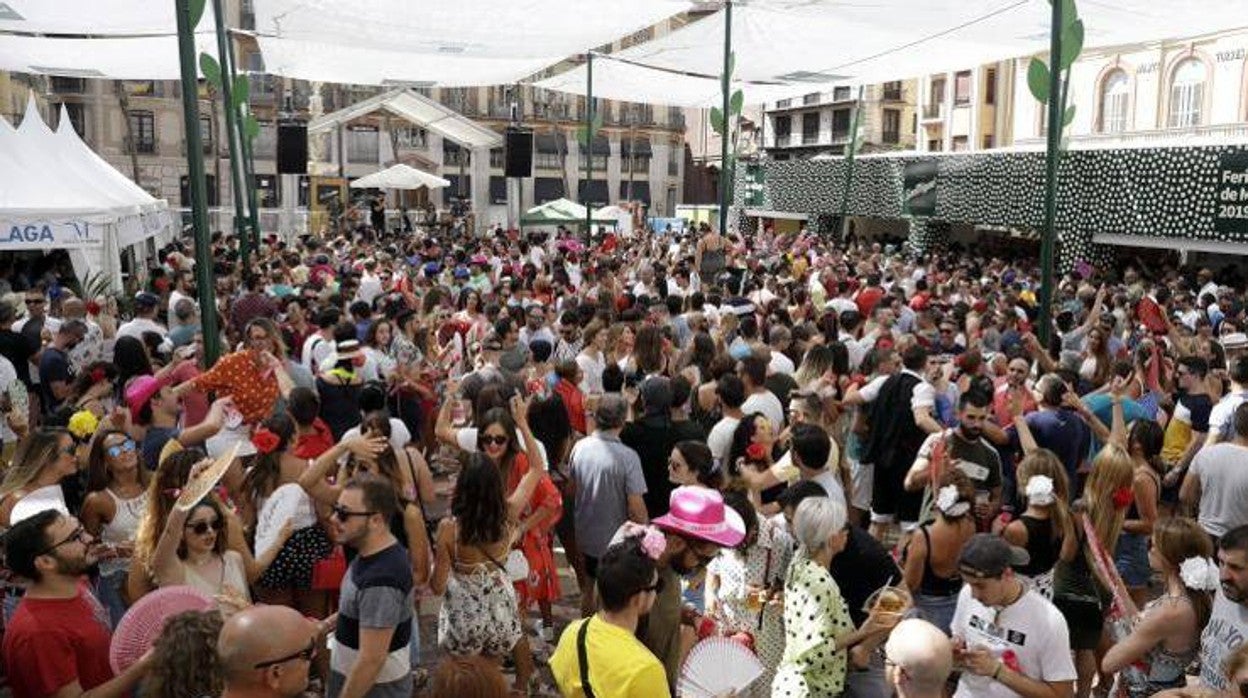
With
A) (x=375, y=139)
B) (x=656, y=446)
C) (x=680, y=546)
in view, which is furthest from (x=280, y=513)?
(x=375, y=139)

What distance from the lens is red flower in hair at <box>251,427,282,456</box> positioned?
4.58 m

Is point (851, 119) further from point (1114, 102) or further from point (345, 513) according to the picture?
point (345, 513)

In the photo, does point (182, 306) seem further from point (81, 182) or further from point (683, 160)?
point (683, 160)

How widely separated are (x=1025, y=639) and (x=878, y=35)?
13629 millimetres

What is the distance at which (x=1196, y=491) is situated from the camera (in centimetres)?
539

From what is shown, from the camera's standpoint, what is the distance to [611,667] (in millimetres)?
2943

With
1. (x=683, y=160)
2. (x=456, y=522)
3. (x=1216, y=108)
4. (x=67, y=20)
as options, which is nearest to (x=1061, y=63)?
(x=456, y=522)

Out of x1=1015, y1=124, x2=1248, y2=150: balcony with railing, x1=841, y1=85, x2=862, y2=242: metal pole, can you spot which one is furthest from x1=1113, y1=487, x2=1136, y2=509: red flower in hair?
x1=841, y1=85, x2=862, y2=242: metal pole

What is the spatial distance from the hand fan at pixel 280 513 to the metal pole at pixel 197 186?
3.51 metres

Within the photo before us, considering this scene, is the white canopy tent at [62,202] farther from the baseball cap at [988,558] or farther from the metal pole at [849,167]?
the metal pole at [849,167]

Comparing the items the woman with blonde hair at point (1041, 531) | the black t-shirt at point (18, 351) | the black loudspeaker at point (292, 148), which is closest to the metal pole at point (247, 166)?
the black loudspeaker at point (292, 148)

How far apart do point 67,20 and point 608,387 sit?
10780mm

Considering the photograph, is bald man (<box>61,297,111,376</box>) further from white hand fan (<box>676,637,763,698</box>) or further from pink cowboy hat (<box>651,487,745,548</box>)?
white hand fan (<box>676,637,763,698</box>)

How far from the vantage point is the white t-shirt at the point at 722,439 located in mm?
5562
